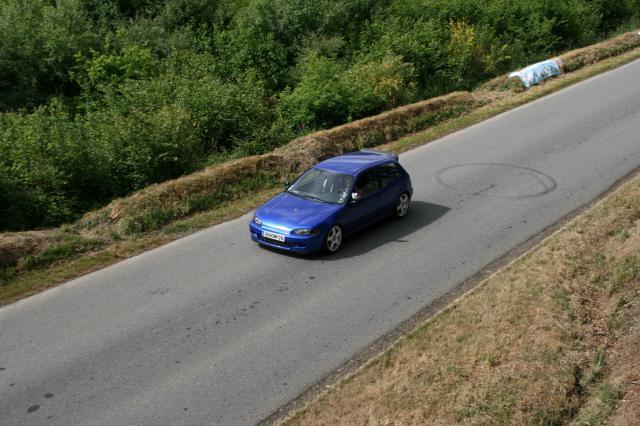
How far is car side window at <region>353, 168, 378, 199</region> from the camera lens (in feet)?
44.0

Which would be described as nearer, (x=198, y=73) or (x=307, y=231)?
(x=307, y=231)

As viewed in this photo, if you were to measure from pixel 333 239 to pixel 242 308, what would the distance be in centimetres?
273

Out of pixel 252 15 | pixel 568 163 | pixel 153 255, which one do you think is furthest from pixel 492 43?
pixel 153 255

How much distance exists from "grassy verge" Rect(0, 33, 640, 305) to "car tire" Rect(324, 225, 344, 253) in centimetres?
306

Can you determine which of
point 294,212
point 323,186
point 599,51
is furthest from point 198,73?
point 599,51

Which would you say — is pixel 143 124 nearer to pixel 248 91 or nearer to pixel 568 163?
pixel 248 91

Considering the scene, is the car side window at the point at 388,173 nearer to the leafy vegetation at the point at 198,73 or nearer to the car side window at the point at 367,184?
the car side window at the point at 367,184

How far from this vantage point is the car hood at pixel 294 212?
1248cm

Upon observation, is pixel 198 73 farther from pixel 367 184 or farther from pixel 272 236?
pixel 272 236

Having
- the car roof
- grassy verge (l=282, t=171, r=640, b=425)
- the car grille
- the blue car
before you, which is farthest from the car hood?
grassy verge (l=282, t=171, r=640, b=425)

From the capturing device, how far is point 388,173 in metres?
14.2

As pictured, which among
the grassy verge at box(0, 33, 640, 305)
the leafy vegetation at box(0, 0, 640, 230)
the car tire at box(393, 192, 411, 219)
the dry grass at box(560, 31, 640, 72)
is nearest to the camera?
the grassy verge at box(0, 33, 640, 305)

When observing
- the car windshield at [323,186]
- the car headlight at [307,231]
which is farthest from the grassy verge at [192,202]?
the car headlight at [307,231]

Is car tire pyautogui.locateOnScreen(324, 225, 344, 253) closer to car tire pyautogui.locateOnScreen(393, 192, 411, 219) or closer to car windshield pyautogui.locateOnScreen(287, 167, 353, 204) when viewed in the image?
car windshield pyautogui.locateOnScreen(287, 167, 353, 204)
